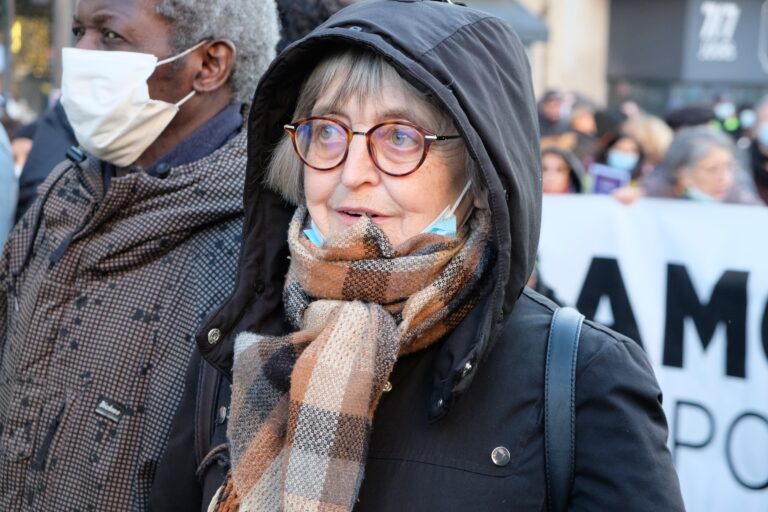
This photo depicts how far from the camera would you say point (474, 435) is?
177cm

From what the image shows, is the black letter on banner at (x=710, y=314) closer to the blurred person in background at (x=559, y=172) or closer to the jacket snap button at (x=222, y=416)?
the jacket snap button at (x=222, y=416)

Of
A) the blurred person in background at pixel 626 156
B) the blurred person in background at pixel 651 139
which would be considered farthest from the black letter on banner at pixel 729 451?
the blurred person in background at pixel 626 156

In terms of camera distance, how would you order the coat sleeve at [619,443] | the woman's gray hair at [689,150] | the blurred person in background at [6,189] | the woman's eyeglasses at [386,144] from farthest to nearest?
the woman's gray hair at [689,150], the blurred person in background at [6,189], the woman's eyeglasses at [386,144], the coat sleeve at [619,443]

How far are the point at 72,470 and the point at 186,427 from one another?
422 millimetres

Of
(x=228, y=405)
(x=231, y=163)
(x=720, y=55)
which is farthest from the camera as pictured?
(x=720, y=55)

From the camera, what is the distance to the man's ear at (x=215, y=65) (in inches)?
101

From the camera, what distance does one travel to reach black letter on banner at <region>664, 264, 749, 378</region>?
12.2 feet

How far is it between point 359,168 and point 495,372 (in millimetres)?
451

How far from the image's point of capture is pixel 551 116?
35.6ft

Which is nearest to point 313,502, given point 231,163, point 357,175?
point 357,175

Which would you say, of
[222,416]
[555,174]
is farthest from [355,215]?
[555,174]

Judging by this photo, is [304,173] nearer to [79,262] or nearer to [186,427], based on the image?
[186,427]

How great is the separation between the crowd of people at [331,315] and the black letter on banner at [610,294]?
6.73 feet

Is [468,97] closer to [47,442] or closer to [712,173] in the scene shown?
[47,442]
